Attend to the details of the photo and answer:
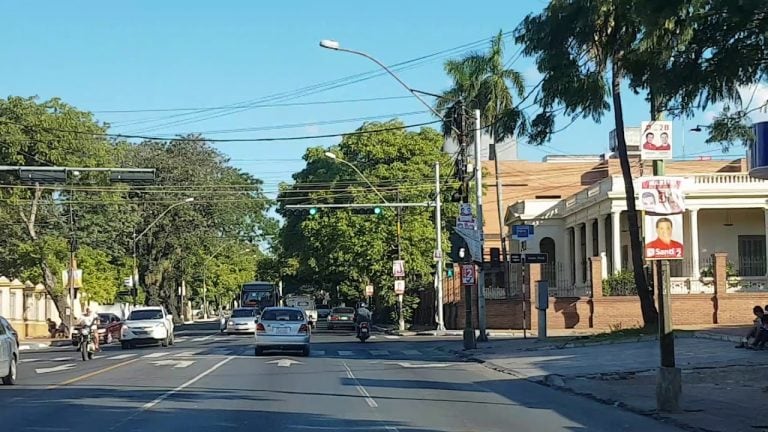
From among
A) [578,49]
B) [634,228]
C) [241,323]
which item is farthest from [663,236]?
[241,323]

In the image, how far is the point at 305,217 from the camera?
6375 cm

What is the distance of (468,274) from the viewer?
32.9m

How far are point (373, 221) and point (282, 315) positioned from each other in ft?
84.0

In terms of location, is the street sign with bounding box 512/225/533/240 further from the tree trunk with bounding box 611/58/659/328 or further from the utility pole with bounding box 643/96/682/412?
the utility pole with bounding box 643/96/682/412

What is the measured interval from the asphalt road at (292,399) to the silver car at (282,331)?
2153 millimetres

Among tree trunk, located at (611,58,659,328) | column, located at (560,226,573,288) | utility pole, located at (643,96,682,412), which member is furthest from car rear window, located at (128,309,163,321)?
utility pole, located at (643,96,682,412)

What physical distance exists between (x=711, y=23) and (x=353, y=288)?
5300cm

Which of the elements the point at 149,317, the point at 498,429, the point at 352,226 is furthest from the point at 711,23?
the point at 352,226

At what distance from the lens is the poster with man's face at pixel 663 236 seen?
14.5 m

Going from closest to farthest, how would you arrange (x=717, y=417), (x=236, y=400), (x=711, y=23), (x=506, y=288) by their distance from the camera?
(x=711, y=23) < (x=717, y=417) < (x=236, y=400) < (x=506, y=288)

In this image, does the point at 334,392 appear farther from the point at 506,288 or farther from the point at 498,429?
the point at 506,288

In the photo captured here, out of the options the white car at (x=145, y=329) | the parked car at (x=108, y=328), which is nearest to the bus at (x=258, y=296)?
the parked car at (x=108, y=328)

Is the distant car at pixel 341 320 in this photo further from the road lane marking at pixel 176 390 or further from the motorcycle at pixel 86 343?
the road lane marking at pixel 176 390

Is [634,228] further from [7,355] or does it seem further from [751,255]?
[751,255]
